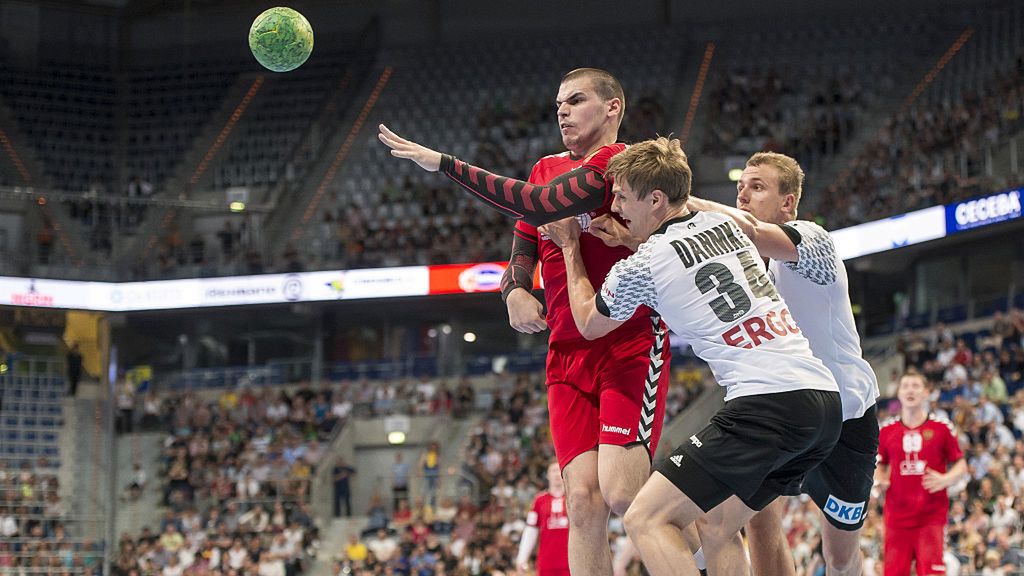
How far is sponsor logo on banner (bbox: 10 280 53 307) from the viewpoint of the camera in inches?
1158

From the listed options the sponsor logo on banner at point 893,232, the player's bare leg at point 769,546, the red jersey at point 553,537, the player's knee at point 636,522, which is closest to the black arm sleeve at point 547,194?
the player's knee at point 636,522

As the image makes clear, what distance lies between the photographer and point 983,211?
2464 centimetres

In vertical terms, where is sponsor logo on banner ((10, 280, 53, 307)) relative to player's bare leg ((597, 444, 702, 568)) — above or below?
above

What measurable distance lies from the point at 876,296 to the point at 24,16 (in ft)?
88.7

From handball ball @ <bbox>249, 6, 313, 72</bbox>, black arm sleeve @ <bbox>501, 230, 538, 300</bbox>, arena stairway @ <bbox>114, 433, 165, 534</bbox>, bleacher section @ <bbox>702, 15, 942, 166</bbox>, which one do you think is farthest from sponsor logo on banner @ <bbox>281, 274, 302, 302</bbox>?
black arm sleeve @ <bbox>501, 230, 538, 300</bbox>

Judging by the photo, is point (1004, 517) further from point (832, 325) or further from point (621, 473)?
point (621, 473)

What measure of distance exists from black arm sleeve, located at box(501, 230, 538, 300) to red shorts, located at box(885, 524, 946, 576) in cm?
495

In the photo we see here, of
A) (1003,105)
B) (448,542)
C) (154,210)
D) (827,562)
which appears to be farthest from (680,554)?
(154,210)

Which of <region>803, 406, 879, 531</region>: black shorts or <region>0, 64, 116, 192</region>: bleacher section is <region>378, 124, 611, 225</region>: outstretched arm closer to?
<region>803, 406, 879, 531</region>: black shorts

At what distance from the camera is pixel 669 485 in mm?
5496

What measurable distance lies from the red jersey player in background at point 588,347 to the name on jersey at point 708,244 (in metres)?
0.75

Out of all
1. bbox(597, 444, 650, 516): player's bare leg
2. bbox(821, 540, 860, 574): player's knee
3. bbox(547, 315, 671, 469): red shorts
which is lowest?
bbox(821, 540, 860, 574): player's knee

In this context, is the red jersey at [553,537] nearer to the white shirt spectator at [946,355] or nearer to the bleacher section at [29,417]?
the white shirt spectator at [946,355]

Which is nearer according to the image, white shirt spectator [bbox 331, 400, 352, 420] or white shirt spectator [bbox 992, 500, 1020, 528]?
white shirt spectator [bbox 992, 500, 1020, 528]
